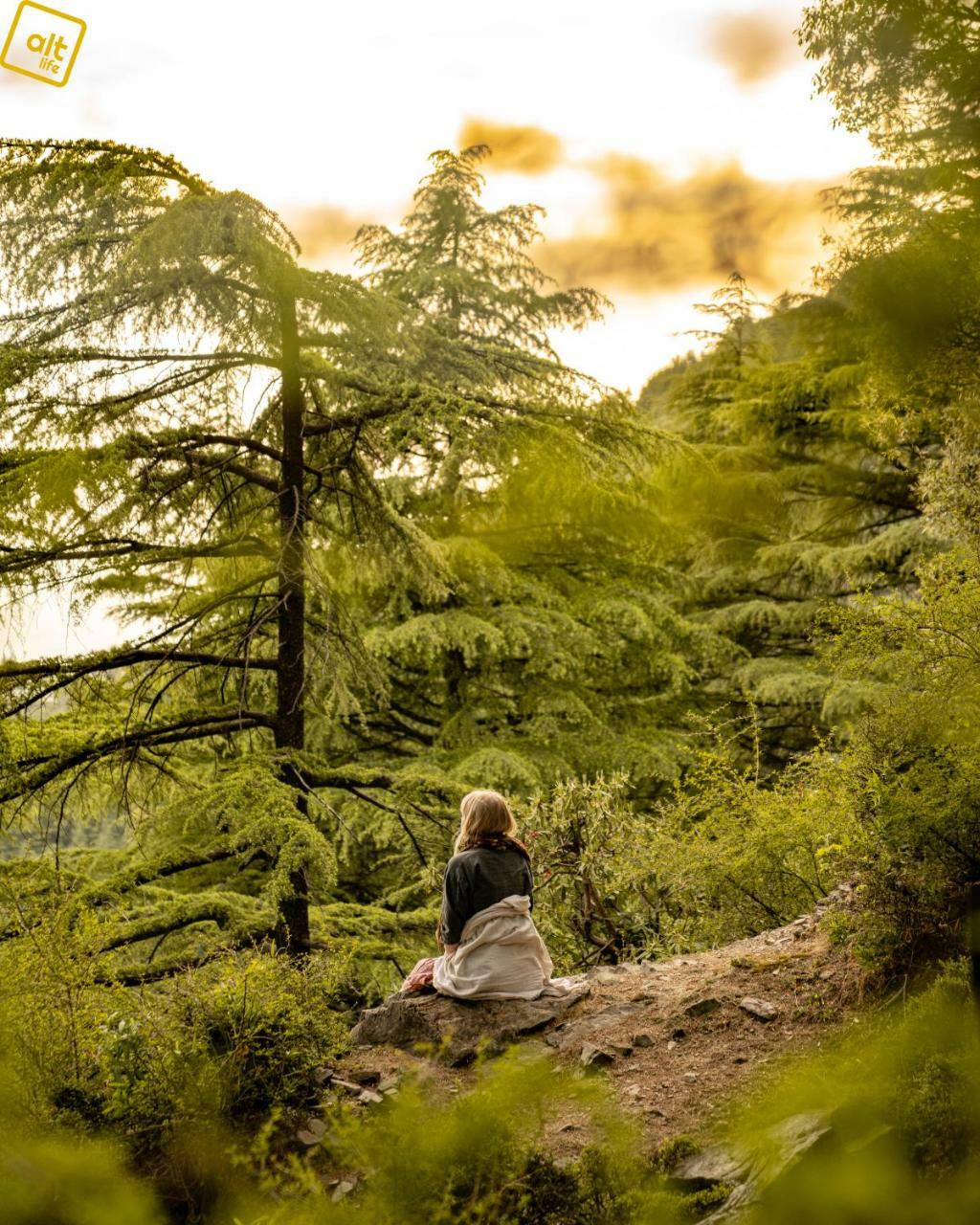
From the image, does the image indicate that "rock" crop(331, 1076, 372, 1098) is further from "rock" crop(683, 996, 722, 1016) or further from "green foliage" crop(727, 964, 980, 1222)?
"green foliage" crop(727, 964, 980, 1222)

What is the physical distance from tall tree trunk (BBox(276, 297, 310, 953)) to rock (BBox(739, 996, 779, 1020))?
129 inches

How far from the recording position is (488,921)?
4930 mm

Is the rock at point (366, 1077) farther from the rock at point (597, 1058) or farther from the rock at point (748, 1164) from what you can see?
the rock at point (748, 1164)

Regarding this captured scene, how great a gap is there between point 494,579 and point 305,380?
175 inches

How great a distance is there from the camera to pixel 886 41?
3.40 m

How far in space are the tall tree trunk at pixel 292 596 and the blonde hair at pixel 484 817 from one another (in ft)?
6.50

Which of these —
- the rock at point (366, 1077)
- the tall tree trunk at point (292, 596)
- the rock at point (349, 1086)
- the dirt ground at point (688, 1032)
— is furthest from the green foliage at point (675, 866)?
the rock at point (349, 1086)

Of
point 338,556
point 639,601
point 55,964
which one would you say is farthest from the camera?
point 639,601

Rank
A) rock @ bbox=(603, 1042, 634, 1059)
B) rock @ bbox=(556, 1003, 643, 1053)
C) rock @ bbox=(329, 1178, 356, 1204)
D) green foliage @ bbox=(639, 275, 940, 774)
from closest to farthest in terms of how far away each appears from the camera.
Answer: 1. rock @ bbox=(329, 1178, 356, 1204)
2. rock @ bbox=(603, 1042, 634, 1059)
3. rock @ bbox=(556, 1003, 643, 1053)
4. green foliage @ bbox=(639, 275, 940, 774)

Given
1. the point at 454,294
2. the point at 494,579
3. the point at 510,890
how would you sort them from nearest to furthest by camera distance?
the point at 510,890, the point at 494,579, the point at 454,294

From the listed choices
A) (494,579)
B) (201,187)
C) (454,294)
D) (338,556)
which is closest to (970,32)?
(201,187)

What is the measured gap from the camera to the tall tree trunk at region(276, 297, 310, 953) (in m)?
6.60

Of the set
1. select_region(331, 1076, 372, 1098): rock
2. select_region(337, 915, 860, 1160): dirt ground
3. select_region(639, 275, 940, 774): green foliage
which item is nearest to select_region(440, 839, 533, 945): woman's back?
select_region(337, 915, 860, 1160): dirt ground

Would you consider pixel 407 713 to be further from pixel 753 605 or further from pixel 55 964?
pixel 55 964
